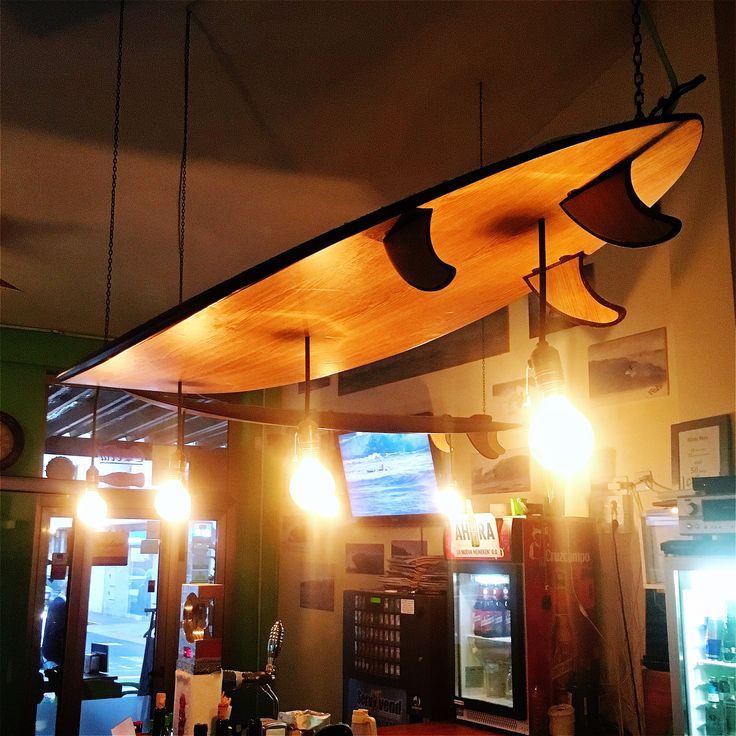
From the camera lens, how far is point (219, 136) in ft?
13.2

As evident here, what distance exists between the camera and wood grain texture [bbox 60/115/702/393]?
1484 mm

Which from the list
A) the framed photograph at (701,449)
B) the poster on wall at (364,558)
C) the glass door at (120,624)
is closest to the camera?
the framed photograph at (701,449)

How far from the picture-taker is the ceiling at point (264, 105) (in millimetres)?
3195

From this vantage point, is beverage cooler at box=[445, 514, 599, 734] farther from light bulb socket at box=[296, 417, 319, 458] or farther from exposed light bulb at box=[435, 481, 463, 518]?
light bulb socket at box=[296, 417, 319, 458]

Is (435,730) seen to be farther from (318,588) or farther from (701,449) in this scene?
(318,588)

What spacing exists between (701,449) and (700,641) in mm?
774

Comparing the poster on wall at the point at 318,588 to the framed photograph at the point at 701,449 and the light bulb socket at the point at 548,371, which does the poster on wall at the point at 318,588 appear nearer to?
the framed photograph at the point at 701,449

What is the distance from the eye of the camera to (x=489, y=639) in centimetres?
405

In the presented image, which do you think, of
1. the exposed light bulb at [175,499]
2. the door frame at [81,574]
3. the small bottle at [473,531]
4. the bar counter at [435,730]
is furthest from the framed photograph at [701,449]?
the door frame at [81,574]

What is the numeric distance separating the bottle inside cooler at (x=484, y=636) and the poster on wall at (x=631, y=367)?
1082 mm

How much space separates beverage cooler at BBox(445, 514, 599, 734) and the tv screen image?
3.76 ft

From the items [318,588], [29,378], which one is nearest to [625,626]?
[318,588]

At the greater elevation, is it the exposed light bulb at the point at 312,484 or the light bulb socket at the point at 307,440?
the light bulb socket at the point at 307,440

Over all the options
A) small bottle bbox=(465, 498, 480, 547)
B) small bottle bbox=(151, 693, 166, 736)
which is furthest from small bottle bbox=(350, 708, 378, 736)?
small bottle bbox=(465, 498, 480, 547)
